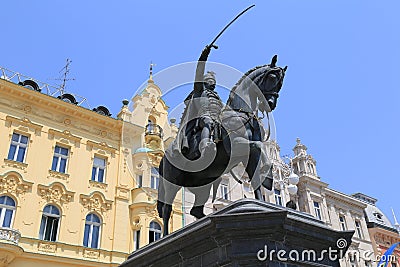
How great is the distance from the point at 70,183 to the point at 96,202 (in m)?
1.76

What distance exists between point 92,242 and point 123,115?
851 cm

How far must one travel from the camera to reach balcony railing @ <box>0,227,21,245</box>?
1655cm

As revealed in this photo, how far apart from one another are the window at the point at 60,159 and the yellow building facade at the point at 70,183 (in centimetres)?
5

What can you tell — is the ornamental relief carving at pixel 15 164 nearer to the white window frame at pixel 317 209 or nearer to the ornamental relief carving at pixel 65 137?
the ornamental relief carving at pixel 65 137

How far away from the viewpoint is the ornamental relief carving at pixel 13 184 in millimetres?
18234

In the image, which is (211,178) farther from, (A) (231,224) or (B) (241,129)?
(A) (231,224)

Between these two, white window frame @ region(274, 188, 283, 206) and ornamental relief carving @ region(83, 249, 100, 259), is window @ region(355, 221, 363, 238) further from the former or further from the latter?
ornamental relief carving @ region(83, 249, 100, 259)

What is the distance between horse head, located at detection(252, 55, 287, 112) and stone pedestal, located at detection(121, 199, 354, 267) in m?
2.09

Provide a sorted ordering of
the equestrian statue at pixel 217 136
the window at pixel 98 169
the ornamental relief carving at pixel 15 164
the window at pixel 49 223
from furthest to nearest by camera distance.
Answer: the window at pixel 98 169 < the ornamental relief carving at pixel 15 164 < the window at pixel 49 223 < the equestrian statue at pixel 217 136

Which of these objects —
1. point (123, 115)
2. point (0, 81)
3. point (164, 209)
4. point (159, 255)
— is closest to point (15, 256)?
point (0, 81)

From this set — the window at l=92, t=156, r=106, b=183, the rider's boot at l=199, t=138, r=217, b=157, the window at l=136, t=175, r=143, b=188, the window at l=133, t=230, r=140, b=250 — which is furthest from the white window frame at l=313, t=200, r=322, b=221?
the rider's boot at l=199, t=138, r=217, b=157

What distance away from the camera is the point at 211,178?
680cm

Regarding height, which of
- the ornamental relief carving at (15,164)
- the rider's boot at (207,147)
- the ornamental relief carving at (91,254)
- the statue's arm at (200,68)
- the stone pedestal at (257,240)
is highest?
the ornamental relief carving at (15,164)

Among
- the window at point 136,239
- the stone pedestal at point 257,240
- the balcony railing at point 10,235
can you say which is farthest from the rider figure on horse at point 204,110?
the window at point 136,239
